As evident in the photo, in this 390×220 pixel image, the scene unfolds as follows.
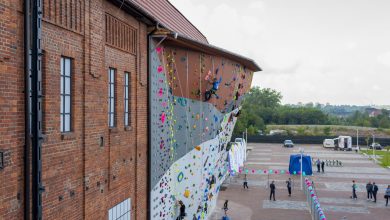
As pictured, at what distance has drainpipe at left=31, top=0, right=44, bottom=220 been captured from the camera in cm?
739

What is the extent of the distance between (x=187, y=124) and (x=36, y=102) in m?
9.97

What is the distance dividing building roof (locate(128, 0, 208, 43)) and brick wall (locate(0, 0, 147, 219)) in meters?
2.29

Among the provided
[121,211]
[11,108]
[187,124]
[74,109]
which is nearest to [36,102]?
[11,108]

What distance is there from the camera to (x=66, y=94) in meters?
9.01

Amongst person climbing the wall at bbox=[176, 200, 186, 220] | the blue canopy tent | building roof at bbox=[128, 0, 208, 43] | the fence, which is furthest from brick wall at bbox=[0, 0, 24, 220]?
the fence

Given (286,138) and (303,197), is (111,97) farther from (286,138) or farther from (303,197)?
(286,138)

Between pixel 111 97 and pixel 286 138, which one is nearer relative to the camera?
pixel 111 97

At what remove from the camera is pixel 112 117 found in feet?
37.6

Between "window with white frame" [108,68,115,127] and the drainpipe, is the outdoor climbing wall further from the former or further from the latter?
the drainpipe

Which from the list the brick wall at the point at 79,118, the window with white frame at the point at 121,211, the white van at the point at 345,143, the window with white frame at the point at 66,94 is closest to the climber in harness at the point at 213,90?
the brick wall at the point at 79,118

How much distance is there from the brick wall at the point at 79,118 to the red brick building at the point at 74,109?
0.07 ft

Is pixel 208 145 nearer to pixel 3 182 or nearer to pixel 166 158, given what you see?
pixel 166 158

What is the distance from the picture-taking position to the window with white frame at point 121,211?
11234 mm

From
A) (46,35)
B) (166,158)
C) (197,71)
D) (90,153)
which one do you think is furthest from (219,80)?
(46,35)
